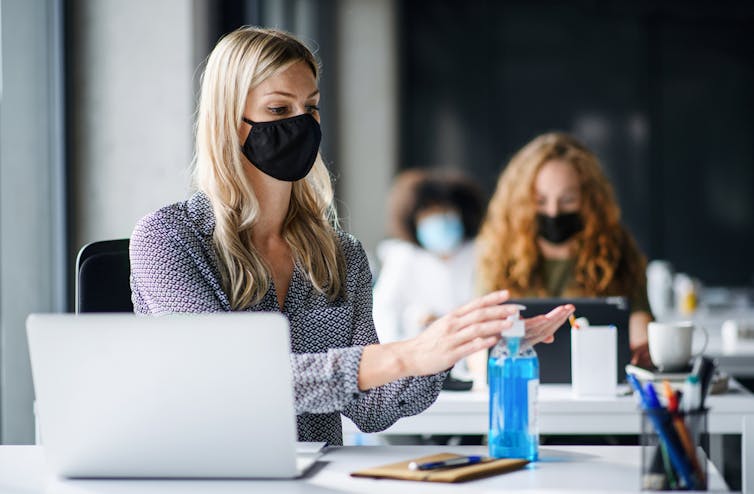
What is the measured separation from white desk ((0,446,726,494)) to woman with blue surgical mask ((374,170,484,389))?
2.55 meters

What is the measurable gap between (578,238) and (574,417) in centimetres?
90

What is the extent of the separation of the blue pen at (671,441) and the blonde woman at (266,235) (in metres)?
0.41

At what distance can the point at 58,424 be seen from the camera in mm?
1399

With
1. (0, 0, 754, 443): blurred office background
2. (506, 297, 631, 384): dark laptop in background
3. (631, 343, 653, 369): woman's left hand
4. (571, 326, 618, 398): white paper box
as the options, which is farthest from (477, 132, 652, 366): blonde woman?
(0, 0, 754, 443): blurred office background

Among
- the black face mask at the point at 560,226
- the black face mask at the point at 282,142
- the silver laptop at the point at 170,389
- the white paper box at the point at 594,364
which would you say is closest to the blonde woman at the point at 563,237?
the black face mask at the point at 560,226

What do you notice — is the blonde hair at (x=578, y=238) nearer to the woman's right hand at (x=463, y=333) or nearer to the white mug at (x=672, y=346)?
the white mug at (x=672, y=346)

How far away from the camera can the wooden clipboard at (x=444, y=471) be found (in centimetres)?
142

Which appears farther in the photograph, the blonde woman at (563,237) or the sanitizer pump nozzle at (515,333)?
the blonde woman at (563,237)

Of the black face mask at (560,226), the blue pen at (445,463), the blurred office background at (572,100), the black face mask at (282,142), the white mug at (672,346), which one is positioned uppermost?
the blurred office background at (572,100)

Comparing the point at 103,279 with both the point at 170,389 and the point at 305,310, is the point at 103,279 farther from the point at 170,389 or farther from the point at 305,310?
the point at 170,389

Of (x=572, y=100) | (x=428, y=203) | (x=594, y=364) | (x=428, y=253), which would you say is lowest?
(x=594, y=364)

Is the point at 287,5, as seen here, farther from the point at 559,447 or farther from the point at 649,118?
the point at 559,447

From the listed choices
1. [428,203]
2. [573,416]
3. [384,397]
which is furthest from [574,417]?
[428,203]

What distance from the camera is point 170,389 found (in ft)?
4.46
